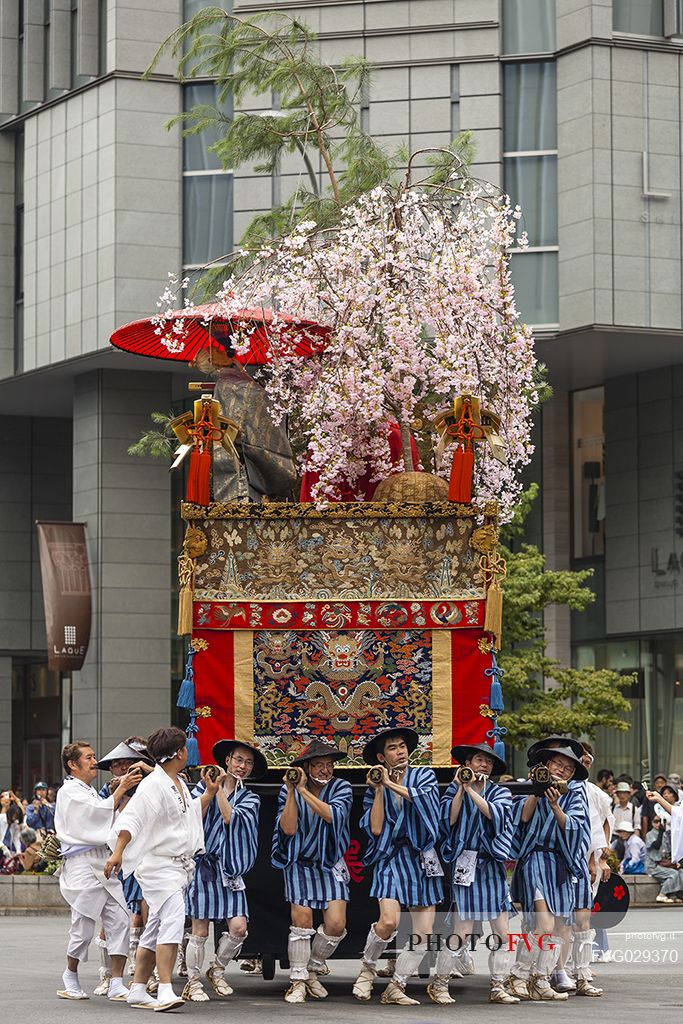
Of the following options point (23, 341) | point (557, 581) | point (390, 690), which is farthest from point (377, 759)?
point (23, 341)

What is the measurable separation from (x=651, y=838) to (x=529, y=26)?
15969 millimetres

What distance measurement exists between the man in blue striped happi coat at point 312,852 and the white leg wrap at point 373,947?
8.5 inches

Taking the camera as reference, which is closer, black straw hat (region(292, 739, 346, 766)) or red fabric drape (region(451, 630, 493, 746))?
black straw hat (region(292, 739, 346, 766))

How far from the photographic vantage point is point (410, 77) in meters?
35.7

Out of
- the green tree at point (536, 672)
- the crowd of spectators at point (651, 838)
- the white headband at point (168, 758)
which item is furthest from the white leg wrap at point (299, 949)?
the green tree at point (536, 672)

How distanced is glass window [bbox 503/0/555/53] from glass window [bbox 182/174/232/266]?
5874 mm

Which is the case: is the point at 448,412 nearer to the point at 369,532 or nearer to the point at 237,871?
the point at 369,532

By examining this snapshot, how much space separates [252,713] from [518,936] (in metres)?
2.49

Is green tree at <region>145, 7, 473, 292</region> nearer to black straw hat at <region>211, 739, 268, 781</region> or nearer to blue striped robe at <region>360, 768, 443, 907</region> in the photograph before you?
black straw hat at <region>211, 739, 268, 781</region>

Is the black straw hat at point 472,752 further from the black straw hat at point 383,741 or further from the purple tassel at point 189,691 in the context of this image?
the purple tassel at point 189,691

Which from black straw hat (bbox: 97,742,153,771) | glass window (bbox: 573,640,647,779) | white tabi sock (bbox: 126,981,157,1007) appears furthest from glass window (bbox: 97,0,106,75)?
white tabi sock (bbox: 126,981,157,1007)

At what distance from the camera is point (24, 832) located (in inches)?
1189

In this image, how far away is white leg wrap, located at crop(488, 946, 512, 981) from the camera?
44.1 ft

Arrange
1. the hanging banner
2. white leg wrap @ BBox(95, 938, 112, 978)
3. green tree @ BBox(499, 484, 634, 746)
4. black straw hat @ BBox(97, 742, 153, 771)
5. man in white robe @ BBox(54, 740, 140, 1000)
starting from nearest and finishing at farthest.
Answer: man in white robe @ BBox(54, 740, 140, 1000)
white leg wrap @ BBox(95, 938, 112, 978)
black straw hat @ BBox(97, 742, 153, 771)
green tree @ BBox(499, 484, 634, 746)
the hanging banner
